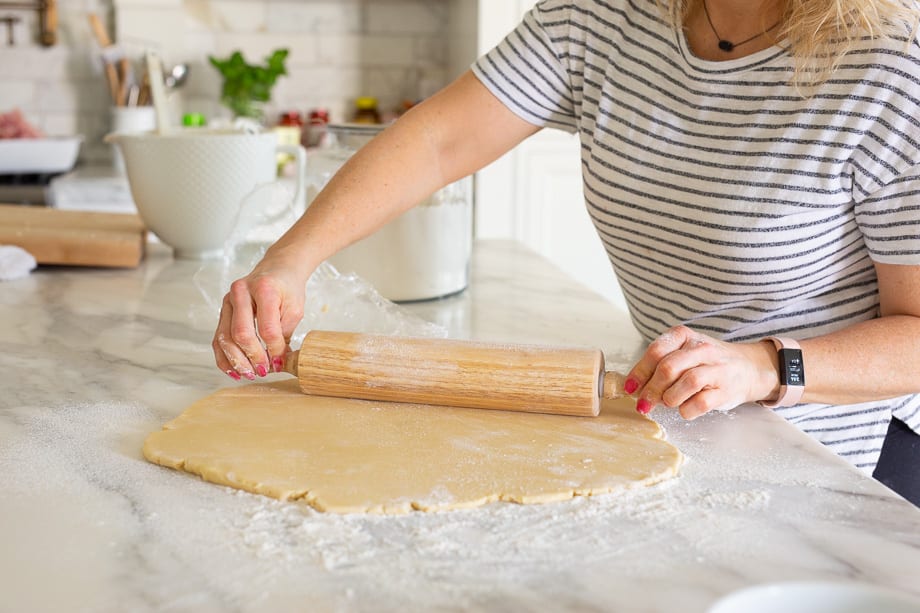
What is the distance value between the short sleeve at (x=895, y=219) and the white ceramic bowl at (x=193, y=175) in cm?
90

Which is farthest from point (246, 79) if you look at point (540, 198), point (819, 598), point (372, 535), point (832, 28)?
point (819, 598)

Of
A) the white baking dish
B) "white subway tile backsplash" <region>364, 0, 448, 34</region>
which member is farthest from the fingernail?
"white subway tile backsplash" <region>364, 0, 448, 34</region>

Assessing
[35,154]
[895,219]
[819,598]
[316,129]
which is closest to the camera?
[819,598]

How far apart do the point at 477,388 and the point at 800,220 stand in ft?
1.24

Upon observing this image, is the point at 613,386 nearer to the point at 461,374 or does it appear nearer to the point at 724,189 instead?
the point at 461,374

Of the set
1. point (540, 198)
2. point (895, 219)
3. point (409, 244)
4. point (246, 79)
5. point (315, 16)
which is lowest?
point (540, 198)

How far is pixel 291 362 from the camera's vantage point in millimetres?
960

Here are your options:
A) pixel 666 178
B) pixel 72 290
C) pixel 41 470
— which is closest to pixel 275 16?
pixel 72 290

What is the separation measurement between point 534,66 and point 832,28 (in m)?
0.36

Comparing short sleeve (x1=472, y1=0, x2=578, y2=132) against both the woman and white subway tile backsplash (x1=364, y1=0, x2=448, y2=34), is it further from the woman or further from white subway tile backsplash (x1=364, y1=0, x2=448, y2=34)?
white subway tile backsplash (x1=364, y1=0, x2=448, y2=34)

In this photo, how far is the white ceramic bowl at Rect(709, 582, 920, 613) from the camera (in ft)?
1.99

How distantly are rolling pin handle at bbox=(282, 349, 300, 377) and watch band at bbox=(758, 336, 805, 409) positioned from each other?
44 cm

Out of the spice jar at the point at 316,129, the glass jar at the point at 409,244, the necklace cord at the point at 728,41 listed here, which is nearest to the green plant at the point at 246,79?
the spice jar at the point at 316,129

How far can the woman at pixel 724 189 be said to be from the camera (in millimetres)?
925
